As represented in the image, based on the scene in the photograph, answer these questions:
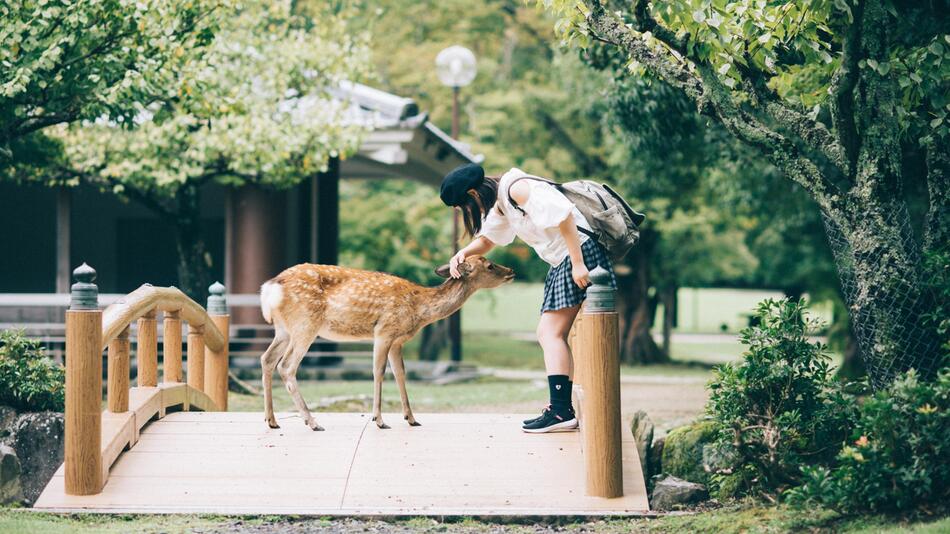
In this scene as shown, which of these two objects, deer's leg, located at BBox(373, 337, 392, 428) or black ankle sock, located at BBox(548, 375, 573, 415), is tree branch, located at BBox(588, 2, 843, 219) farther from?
deer's leg, located at BBox(373, 337, 392, 428)

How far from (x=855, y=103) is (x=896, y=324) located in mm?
1423

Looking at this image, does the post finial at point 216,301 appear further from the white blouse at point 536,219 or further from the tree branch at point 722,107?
the tree branch at point 722,107

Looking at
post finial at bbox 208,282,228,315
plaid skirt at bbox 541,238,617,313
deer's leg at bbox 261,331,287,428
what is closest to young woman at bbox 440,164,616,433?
plaid skirt at bbox 541,238,617,313

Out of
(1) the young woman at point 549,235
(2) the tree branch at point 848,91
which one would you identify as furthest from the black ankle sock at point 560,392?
(2) the tree branch at point 848,91

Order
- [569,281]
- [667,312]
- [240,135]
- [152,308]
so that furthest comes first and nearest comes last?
1. [667,312]
2. [240,135]
3. [152,308]
4. [569,281]

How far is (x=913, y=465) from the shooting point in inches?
224

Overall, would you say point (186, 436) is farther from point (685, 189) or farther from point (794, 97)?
point (685, 189)

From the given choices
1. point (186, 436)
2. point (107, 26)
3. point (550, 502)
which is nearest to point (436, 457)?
point (550, 502)

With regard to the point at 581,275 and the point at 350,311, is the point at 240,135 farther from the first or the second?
the point at 581,275

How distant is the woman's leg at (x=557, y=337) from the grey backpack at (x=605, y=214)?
0.47 m

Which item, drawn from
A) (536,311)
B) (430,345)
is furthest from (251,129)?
(536,311)

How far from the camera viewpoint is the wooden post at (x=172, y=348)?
834 cm

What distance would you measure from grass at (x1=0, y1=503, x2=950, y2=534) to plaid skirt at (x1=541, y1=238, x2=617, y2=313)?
1.38m

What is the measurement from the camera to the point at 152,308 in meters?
7.64
